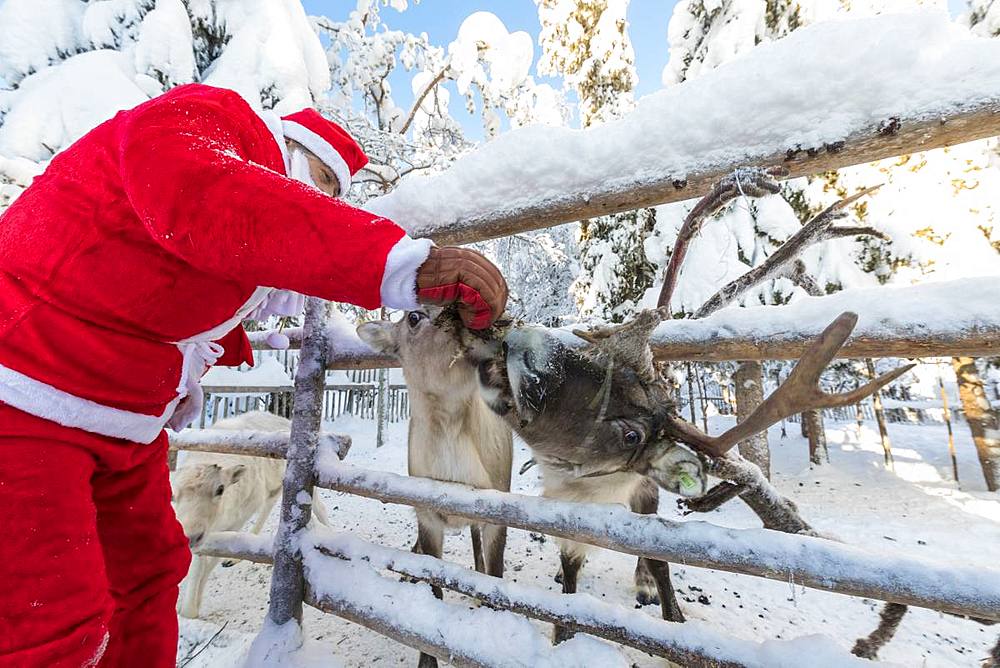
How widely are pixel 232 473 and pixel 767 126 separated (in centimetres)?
345

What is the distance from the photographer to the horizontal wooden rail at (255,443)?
221 cm

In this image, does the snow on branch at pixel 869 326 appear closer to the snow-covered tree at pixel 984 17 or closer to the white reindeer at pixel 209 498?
the white reindeer at pixel 209 498

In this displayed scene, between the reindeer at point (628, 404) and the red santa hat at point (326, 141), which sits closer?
the reindeer at point (628, 404)

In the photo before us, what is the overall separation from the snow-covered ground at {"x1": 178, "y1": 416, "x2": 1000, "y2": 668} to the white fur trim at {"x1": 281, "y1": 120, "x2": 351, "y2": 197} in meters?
1.89

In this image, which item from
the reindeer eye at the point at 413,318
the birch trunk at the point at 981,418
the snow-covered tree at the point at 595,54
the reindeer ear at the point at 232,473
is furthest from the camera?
the snow-covered tree at the point at 595,54

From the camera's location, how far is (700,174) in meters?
1.36

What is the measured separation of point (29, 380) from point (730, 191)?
6.17 feet

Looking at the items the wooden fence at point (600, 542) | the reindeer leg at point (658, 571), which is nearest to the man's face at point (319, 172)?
the wooden fence at point (600, 542)

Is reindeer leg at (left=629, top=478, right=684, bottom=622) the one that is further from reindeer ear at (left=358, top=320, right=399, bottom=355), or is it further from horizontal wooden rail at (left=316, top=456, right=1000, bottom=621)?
reindeer ear at (left=358, top=320, right=399, bottom=355)

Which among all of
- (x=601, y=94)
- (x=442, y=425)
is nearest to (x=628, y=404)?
(x=442, y=425)

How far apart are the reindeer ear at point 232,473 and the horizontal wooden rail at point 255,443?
479 mm

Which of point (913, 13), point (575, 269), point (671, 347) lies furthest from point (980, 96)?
point (575, 269)

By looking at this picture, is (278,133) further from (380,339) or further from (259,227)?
(380,339)

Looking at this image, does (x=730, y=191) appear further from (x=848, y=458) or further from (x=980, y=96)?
(x=848, y=458)
